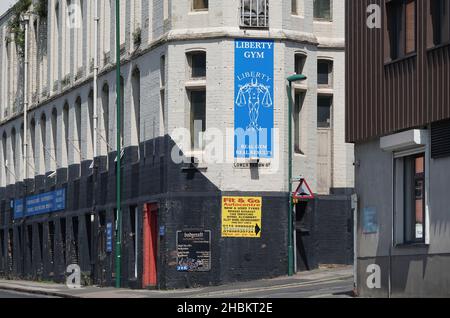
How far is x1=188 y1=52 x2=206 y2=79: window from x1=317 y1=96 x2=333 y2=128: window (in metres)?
4.64

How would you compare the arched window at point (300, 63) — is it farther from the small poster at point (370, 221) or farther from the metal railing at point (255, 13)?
the small poster at point (370, 221)

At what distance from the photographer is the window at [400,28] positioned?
31.4 m

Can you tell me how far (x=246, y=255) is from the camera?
4497 centimetres

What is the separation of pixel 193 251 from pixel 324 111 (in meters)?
7.31

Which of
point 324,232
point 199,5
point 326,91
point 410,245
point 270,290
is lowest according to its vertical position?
point 270,290

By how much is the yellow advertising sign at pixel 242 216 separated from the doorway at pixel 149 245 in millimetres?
3576

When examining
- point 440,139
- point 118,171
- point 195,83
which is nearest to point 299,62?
point 195,83

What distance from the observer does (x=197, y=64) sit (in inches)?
1823

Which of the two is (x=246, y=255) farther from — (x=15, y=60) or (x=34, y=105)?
(x=15, y=60)

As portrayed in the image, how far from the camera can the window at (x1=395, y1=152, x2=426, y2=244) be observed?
102 feet

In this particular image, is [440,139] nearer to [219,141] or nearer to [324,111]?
[219,141]

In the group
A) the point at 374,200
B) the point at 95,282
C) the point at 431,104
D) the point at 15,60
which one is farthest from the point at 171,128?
the point at 15,60

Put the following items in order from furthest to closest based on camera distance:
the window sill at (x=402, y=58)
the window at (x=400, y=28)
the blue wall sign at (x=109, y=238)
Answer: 1. the blue wall sign at (x=109, y=238)
2. the window at (x=400, y=28)
3. the window sill at (x=402, y=58)

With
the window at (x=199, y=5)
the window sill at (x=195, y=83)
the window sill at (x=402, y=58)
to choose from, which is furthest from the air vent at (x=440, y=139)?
the window at (x=199, y=5)
